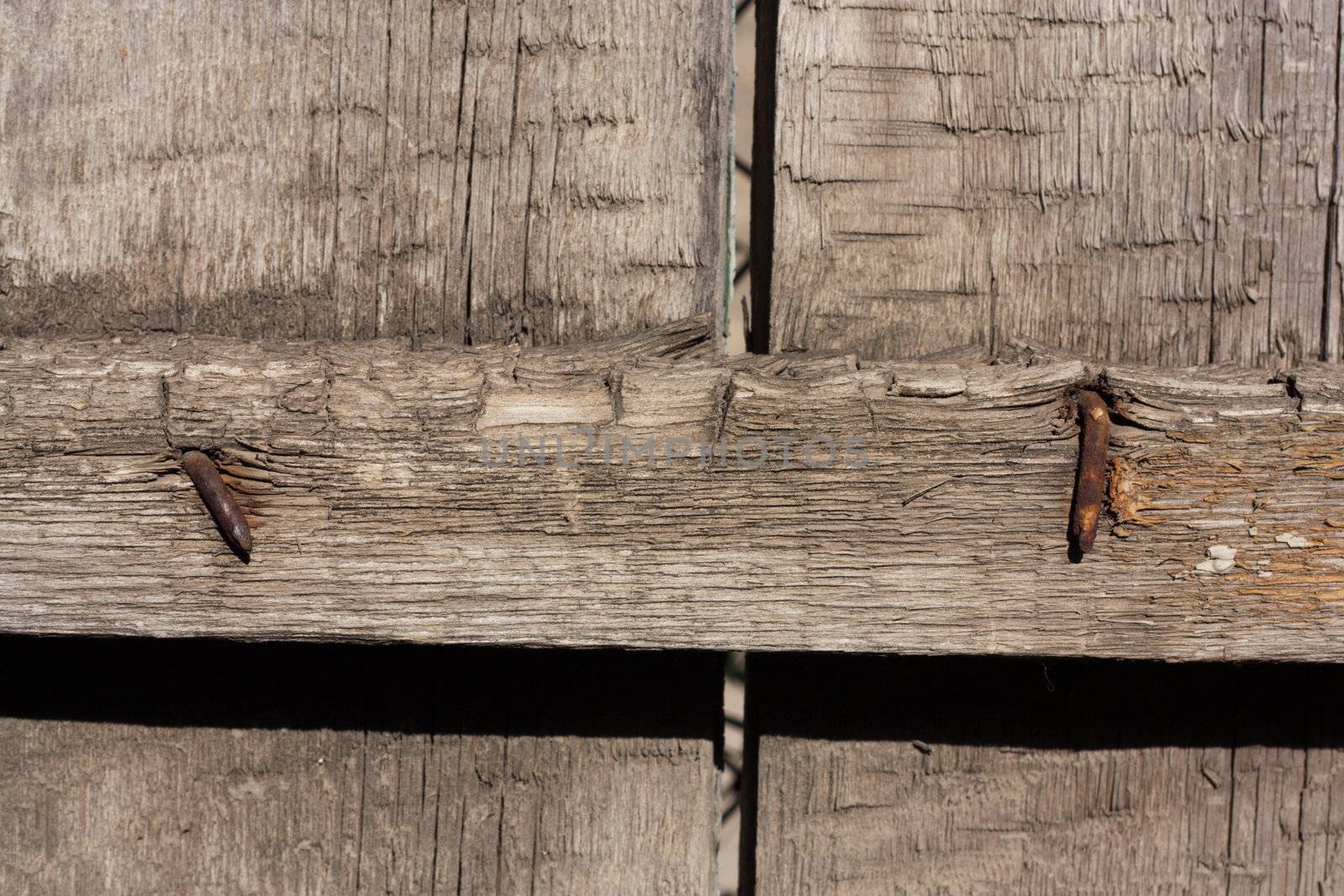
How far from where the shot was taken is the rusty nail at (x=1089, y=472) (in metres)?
0.88

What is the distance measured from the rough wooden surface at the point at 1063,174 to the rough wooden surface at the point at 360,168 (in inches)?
4.7

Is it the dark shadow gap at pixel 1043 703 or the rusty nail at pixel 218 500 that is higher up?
the rusty nail at pixel 218 500

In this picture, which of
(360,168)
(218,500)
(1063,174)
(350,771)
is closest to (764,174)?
(1063,174)

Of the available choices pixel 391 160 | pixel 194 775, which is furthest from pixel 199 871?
pixel 391 160

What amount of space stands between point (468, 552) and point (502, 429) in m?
0.13

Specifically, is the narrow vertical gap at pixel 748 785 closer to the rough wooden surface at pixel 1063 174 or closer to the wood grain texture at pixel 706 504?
the wood grain texture at pixel 706 504

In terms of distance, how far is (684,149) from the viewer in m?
0.99

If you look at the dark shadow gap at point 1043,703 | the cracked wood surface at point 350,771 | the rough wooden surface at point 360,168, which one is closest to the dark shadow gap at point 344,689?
the cracked wood surface at point 350,771

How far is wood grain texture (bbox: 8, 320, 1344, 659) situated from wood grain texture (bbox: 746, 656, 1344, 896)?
0.17m

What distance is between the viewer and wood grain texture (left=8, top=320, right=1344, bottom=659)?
2.92 feet

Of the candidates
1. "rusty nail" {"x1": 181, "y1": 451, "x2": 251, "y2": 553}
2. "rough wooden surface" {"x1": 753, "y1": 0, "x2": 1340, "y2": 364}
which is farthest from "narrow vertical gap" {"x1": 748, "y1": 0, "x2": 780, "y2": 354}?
"rusty nail" {"x1": 181, "y1": 451, "x2": 251, "y2": 553}

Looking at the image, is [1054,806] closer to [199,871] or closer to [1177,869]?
[1177,869]

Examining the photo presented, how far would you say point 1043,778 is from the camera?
41.3 inches

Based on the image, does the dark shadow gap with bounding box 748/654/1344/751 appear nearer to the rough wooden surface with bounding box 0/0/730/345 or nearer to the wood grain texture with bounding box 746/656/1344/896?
the wood grain texture with bounding box 746/656/1344/896
